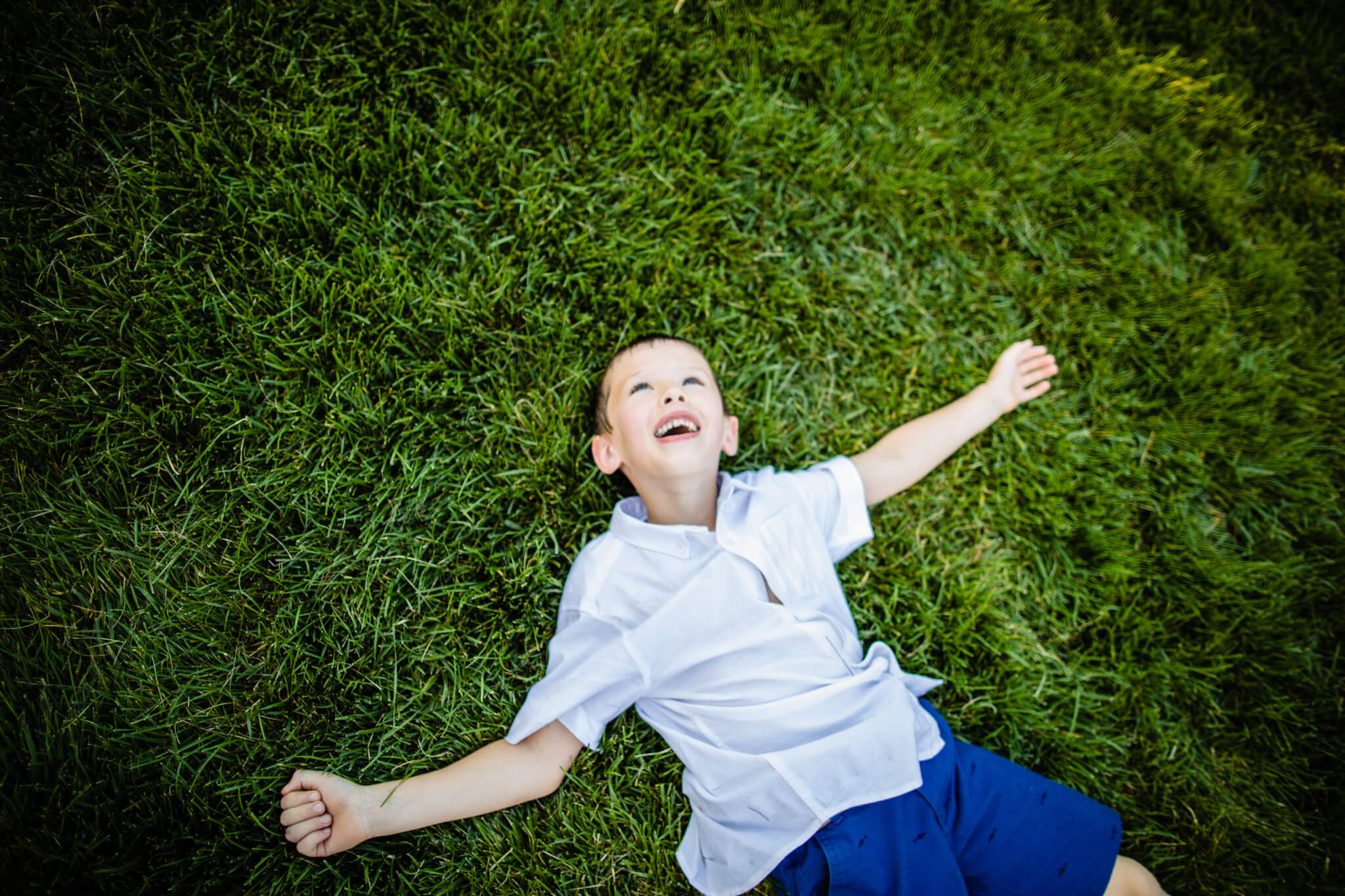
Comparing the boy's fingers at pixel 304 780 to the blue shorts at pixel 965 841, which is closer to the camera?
the blue shorts at pixel 965 841

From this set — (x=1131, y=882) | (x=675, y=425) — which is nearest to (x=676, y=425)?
(x=675, y=425)

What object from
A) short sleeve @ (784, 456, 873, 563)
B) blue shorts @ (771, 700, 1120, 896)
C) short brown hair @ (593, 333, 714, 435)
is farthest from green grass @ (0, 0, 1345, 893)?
blue shorts @ (771, 700, 1120, 896)

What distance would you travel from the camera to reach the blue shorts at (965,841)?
1.84 metres

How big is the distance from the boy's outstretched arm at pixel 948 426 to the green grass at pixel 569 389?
164 millimetres

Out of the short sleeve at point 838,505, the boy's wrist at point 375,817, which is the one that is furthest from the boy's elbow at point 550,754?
the short sleeve at point 838,505

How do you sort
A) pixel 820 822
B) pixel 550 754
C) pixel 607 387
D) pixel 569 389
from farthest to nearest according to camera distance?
pixel 569 389 < pixel 607 387 < pixel 550 754 < pixel 820 822

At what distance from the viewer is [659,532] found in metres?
2.08

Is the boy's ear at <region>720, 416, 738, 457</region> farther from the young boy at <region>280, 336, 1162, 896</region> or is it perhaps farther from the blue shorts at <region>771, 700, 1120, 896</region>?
the blue shorts at <region>771, 700, 1120, 896</region>

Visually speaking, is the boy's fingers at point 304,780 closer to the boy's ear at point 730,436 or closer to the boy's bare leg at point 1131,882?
the boy's ear at point 730,436

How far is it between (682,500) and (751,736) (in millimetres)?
772

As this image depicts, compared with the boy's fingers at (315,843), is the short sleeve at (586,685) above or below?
above

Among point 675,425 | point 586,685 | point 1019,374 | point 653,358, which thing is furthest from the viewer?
point 1019,374

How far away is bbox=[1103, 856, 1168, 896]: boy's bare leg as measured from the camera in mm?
2055

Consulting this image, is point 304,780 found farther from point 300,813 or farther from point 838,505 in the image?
point 838,505
